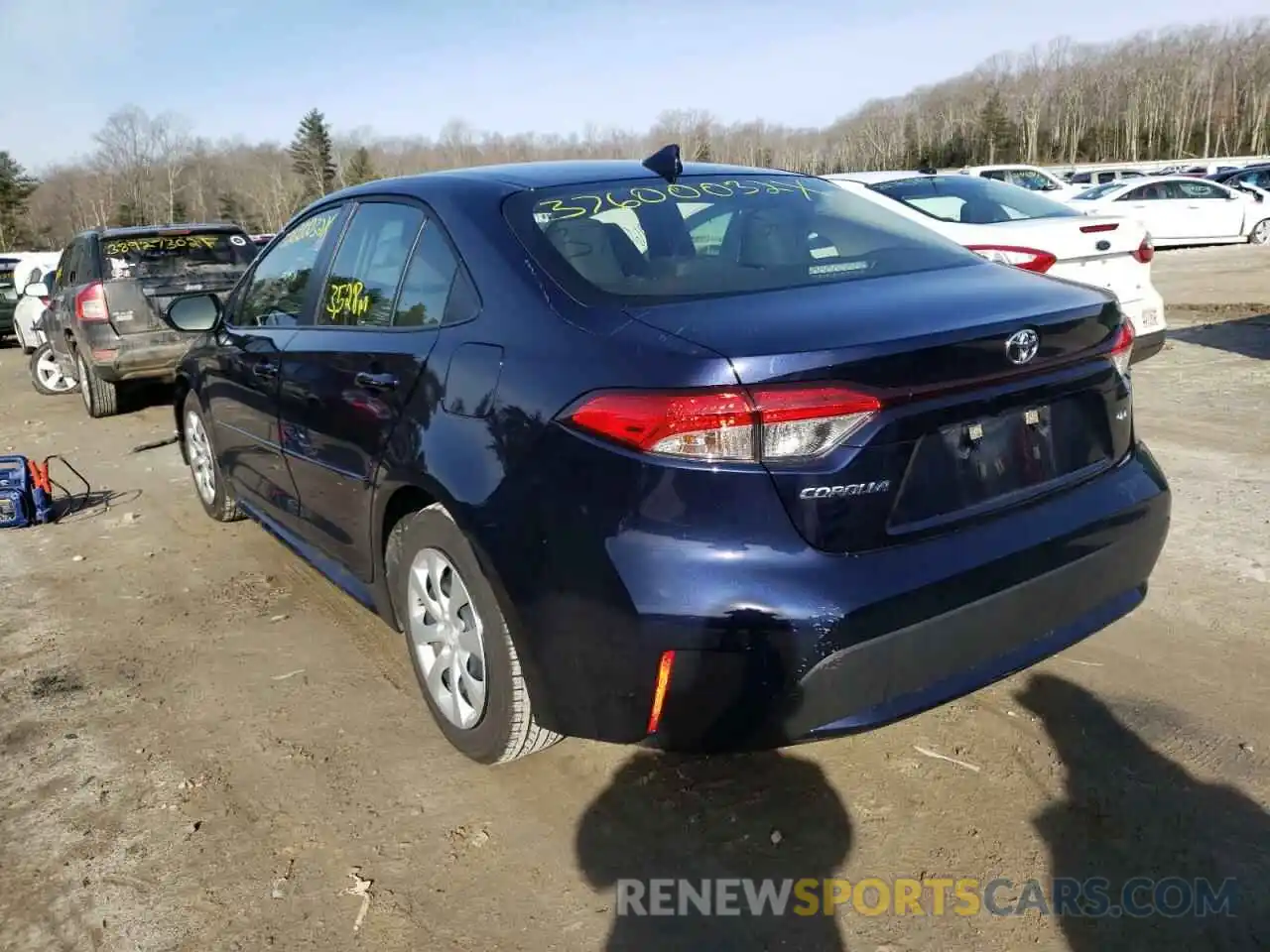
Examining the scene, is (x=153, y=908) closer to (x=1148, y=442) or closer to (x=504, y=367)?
(x=504, y=367)

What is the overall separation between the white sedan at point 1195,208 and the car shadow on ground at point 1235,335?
11.1 m

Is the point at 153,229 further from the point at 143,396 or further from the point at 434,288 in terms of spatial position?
the point at 434,288

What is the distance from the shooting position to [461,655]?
2.87 meters

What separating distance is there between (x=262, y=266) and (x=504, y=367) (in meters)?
2.43

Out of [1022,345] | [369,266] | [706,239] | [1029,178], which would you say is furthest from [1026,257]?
[1029,178]

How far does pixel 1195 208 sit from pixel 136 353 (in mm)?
20121

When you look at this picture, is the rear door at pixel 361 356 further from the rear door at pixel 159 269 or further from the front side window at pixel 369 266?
the rear door at pixel 159 269

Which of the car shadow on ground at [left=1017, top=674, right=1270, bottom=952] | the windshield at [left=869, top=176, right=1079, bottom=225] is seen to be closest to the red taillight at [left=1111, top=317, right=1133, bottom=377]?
the car shadow on ground at [left=1017, top=674, right=1270, bottom=952]

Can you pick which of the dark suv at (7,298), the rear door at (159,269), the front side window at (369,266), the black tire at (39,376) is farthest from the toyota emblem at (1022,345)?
the dark suv at (7,298)

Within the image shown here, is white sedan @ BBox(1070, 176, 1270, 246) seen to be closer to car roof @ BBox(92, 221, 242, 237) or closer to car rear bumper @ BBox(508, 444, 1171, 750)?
car roof @ BBox(92, 221, 242, 237)

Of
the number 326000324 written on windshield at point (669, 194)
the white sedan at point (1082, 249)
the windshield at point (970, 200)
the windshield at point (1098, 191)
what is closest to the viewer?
the number 326000324 written on windshield at point (669, 194)

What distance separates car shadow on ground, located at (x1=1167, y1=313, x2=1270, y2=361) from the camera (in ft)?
28.1

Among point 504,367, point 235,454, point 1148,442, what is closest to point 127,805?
point 504,367

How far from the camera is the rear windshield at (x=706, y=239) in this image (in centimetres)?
261
